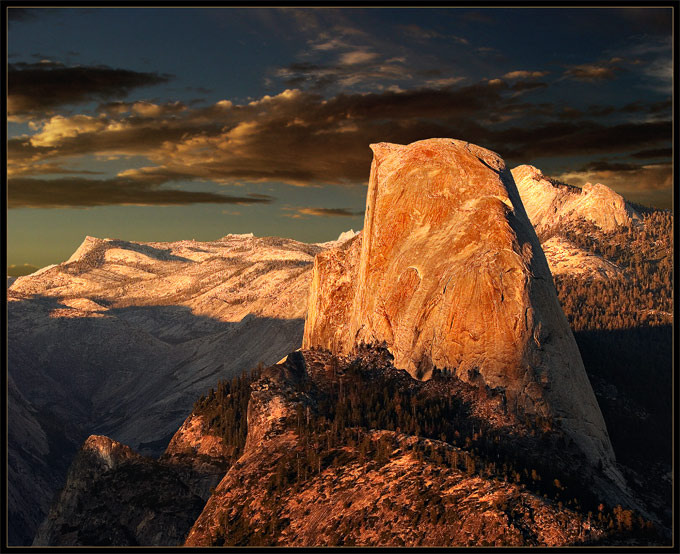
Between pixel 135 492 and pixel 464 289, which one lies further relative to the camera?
pixel 135 492

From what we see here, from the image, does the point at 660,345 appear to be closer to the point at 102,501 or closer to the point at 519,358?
the point at 519,358

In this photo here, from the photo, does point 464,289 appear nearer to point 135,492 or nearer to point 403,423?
point 403,423

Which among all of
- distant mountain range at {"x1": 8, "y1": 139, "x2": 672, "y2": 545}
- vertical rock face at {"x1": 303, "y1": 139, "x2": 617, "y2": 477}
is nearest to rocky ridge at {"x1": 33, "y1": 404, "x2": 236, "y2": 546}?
distant mountain range at {"x1": 8, "y1": 139, "x2": 672, "y2": 545}

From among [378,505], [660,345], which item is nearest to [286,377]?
[378,505]

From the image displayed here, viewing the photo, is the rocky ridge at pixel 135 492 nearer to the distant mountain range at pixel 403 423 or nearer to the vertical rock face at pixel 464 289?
the distant mountain range at pixel 403 423

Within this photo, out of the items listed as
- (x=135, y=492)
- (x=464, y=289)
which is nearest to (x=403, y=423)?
(x=464, y=289)

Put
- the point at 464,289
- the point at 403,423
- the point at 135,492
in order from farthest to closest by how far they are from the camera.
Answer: the point at 135,492
the point at 464,289
the point at 403,423

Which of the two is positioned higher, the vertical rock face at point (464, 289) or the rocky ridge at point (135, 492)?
the vertical rock face at point (464, 289)

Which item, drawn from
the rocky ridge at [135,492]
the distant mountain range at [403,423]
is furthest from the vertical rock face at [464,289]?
the rocky ridge at [135,492]

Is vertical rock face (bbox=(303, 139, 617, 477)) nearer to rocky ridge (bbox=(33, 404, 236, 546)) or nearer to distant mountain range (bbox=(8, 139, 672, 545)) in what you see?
distant mountain range (bbox=(8, 139, 672, 545))
